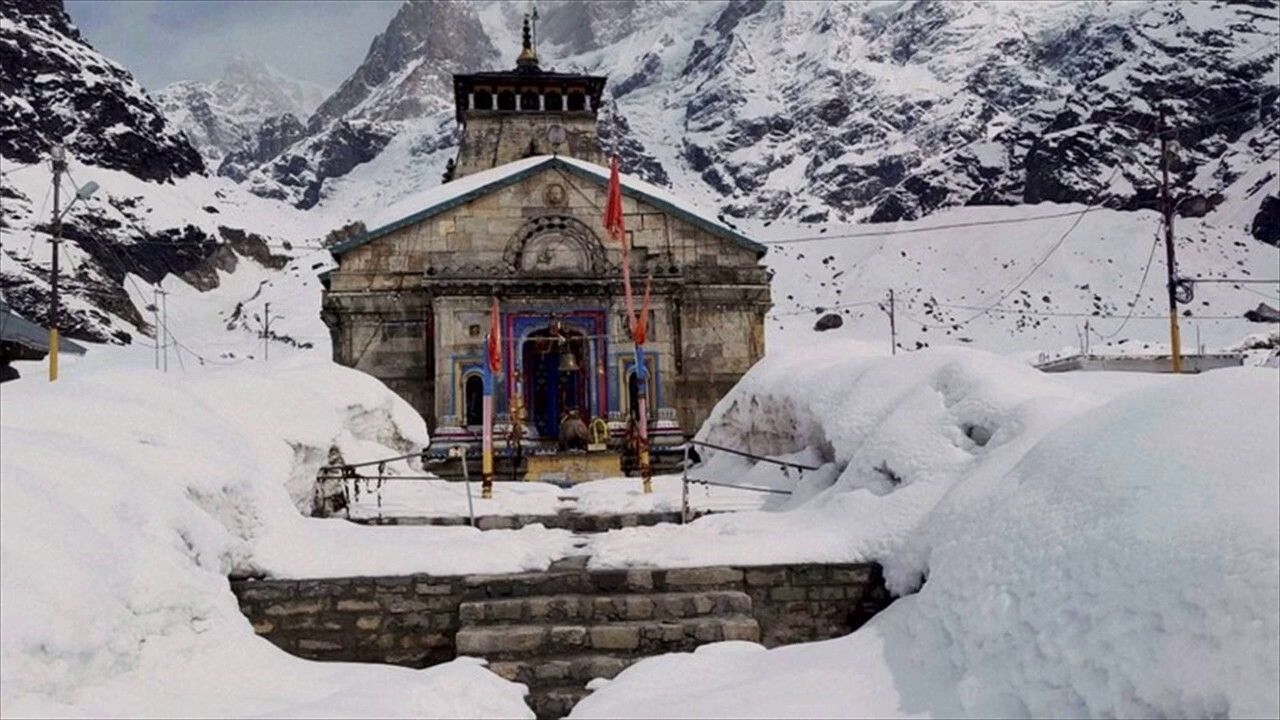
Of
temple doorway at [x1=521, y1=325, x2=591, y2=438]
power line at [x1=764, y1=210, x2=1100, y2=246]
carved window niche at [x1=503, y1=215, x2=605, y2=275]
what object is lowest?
temple doorway at [x1=521, y1=325, x2=591, y2=438]

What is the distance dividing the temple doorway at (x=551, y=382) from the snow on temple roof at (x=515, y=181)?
3.50m

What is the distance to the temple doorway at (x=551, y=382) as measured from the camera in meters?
24.1

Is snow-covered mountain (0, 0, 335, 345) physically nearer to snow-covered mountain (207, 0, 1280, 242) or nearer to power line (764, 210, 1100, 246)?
snow-covered mountain (207, 0, 1280, 242)

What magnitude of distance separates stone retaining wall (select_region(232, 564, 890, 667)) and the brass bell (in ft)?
41.3

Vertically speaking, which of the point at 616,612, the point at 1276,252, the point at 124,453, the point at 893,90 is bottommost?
the point at 616,612

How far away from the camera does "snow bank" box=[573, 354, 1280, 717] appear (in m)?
5.02

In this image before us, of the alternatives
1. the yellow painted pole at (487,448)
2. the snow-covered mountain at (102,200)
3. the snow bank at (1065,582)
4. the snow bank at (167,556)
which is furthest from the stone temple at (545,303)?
the snow-covered mountain at (102,200)

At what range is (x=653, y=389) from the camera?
23984mm

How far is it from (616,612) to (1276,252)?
86.7 meters

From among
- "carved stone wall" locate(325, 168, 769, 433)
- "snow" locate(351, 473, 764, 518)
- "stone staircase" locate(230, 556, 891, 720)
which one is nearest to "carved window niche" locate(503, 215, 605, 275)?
"carved stone wall" locate(325, 168, 769, 433)

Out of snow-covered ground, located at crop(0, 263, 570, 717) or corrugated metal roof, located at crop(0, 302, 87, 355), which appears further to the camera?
corrugated metal roof, located at crop(0, 302, 87, 355)

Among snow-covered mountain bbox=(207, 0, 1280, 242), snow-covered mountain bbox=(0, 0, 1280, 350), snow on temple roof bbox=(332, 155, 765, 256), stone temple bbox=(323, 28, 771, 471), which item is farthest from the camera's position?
snow-covered mountain bbox=(207, 0, 1280, 242)

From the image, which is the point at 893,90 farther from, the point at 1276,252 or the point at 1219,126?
the point at 1276,252

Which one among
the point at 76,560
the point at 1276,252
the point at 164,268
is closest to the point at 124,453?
the point at 76,560
